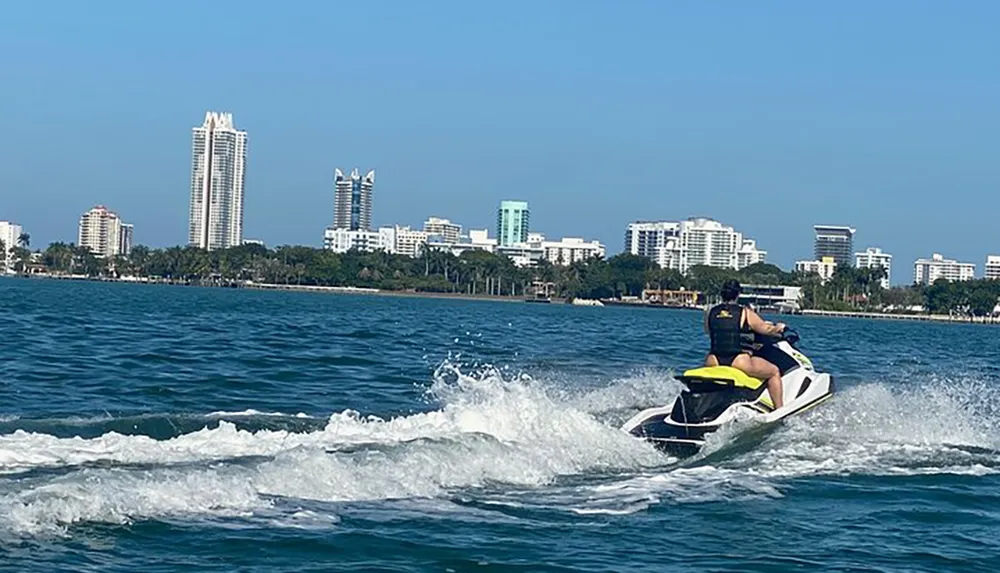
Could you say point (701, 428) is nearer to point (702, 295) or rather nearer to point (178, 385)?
point (178, 385)

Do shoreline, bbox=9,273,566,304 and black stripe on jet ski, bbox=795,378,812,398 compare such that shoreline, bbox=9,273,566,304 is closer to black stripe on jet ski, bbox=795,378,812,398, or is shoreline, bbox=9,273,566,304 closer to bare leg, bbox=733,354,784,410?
black stripe on jet ski, bbox=795,378,812,398

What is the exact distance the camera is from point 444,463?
1162cm

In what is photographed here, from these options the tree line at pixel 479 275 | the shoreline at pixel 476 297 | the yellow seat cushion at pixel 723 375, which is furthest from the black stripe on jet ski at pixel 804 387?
the tree line at pixel 479 275

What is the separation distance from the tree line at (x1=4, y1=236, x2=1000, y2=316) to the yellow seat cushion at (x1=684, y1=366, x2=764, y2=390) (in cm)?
15757

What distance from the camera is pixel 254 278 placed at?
604ft

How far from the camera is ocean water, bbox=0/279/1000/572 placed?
8875 millimetres

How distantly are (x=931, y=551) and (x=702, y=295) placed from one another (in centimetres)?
16339

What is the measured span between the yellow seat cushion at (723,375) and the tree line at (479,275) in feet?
517

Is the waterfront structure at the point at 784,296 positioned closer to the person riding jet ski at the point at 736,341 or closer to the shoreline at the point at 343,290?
the shoreline at the point at 343,290

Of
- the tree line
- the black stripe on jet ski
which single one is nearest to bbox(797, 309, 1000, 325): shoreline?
the tree line

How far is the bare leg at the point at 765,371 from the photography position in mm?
15258

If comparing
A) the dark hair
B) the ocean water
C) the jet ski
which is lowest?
the ocean water

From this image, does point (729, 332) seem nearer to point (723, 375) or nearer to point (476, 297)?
point (723, 375)

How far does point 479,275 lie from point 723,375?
169 meters
